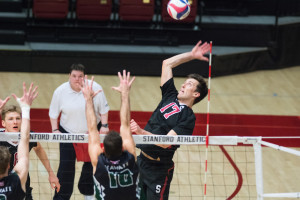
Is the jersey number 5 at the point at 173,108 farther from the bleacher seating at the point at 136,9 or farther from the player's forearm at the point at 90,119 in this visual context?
the bleacher seating at the point at 136,9

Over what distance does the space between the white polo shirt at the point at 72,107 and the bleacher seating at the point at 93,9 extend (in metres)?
7.47

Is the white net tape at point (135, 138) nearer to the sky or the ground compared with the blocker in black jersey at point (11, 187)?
nearer to the sky

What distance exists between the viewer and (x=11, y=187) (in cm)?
611

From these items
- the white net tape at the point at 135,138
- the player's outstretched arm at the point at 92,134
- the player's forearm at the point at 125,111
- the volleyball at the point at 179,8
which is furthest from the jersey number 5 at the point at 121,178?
the volleyball at the point at 179,8

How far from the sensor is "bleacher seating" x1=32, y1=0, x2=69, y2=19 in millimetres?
16266

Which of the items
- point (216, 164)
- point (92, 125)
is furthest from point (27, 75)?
point (92, 125)

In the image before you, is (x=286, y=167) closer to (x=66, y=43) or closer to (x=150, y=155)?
(x=150, y=155)

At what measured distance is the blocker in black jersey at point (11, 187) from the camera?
6.09 metres

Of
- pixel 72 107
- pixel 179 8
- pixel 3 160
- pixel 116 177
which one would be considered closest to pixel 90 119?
pixel 116 177

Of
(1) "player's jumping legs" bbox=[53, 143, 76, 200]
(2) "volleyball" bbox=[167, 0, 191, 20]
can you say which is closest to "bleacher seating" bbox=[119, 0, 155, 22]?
(2) "volleyball" bbox=[167, 0, 191, 20]

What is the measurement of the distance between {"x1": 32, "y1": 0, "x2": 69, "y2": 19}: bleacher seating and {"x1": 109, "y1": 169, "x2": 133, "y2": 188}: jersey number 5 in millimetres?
10616

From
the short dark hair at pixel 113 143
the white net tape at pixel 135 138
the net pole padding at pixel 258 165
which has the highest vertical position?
the white net tape at pixel 135 138

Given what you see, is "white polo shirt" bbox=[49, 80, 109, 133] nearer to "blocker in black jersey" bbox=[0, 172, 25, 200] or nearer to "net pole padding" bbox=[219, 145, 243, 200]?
"net pole padding" bbox=[219, 145, 243, 200]

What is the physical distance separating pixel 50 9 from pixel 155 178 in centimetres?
926
